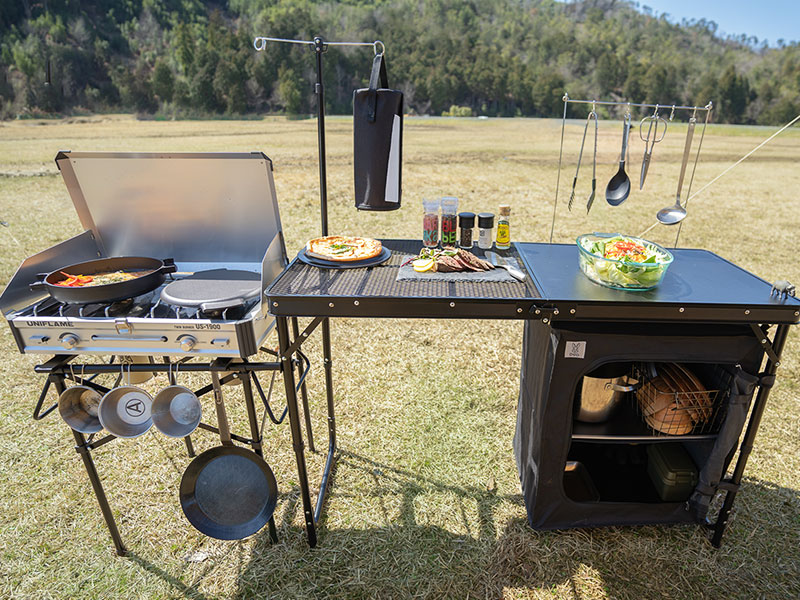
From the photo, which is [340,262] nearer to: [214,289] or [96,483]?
[214,289]

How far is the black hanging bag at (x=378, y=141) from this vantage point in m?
1.79

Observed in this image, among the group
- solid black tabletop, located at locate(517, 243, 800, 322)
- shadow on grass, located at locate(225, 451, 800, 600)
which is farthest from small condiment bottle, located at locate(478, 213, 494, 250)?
shadow on grass, located at locate(225, 451, 800, 600)

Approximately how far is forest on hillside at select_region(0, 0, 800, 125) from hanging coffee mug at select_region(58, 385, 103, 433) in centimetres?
2762

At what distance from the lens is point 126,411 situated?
68.2 inches

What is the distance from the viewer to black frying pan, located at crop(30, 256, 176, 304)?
1.62 m

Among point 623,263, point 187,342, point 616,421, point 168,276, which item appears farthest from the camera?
point 168,276

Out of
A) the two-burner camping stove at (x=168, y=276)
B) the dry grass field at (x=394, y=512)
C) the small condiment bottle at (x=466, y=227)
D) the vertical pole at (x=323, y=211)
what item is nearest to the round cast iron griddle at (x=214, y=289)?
the two-burner camping stove at (x=168, y=276)

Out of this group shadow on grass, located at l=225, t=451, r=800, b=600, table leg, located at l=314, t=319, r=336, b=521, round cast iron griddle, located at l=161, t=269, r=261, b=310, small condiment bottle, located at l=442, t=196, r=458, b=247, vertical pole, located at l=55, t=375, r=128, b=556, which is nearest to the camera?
round cast iron griddle, located at l=161, t=269, r=261, b=310

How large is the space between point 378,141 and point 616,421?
5.28ft

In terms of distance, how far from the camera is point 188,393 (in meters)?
1.73

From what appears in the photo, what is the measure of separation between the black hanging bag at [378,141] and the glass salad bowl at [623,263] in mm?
847

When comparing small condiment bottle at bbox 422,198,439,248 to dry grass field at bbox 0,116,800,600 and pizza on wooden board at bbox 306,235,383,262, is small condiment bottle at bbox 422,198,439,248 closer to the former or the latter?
pizza on wooden board at bbox 306,235,383,262

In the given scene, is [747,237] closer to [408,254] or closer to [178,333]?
[408,254]

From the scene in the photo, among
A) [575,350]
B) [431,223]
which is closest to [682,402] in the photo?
[575,350]
